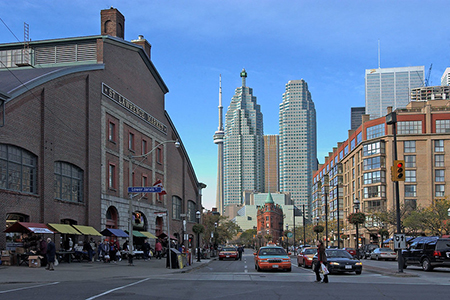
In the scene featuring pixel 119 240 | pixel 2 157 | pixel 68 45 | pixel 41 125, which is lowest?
pixel 119 240

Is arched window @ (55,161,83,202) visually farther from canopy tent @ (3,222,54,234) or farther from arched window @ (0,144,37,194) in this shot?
canopy tent @ (3,222,54,234)

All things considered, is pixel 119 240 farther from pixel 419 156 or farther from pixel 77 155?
pixel 419 156

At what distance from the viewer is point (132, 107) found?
1933 inches

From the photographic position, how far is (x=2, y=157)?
29594 millimetres

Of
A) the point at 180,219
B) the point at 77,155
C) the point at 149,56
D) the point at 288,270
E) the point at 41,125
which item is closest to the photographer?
the point at 288,270

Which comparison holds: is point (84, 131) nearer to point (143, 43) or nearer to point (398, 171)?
point (143, 43)

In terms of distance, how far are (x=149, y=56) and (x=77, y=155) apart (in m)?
22.9

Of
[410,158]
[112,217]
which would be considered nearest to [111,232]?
[112,217]

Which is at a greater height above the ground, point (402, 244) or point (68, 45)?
point (68, 45)

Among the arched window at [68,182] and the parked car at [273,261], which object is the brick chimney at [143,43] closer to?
the arched window at [68,182]

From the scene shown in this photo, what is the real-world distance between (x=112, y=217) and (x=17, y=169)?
589 inches

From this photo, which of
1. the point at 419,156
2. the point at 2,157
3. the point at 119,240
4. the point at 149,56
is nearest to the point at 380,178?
the point at 419,156

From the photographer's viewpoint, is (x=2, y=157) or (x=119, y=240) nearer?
(x=2, y=157)

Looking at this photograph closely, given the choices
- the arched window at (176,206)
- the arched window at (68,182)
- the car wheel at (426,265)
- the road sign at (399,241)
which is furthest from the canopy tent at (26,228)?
the arched window at (176,206)
